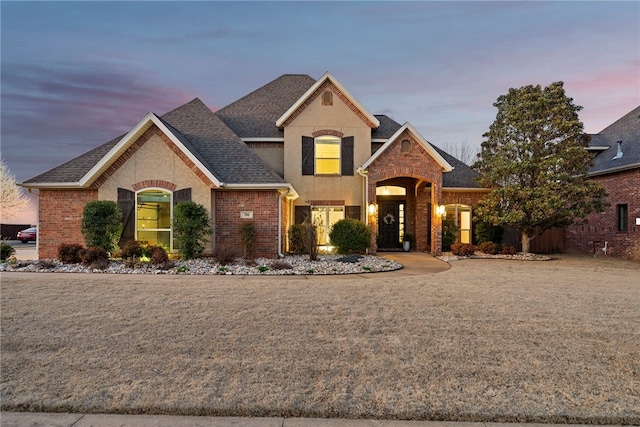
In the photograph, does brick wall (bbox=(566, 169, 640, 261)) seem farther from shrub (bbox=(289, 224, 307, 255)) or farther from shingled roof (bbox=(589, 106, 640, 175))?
shrub (bbox=(289, 224, 307, 255))

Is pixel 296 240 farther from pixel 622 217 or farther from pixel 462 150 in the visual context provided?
pixel 462 150

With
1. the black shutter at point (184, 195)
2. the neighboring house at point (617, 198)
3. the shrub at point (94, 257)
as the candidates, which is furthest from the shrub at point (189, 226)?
the neighboring house at point (617, 198)

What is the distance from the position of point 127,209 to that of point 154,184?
1.35 m

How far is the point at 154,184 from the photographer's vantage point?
14602 mm

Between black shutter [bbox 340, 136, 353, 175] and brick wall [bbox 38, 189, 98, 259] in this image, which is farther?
black shutter [bbox 340, 136, 353, 175]

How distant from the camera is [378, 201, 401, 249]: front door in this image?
20.6 m

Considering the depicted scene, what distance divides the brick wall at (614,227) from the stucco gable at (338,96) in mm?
11482

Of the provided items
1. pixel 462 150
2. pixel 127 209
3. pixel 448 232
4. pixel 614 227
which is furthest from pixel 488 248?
pixel 462 150

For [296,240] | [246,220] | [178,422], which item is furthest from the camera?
[296,240]

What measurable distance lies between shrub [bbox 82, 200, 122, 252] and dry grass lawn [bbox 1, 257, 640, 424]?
4.49 meters

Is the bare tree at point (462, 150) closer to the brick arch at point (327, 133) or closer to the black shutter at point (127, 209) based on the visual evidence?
the brick arch at point (327, 133)

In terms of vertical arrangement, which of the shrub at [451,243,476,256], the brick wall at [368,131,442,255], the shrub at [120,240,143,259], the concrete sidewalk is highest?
the brick wall at [368,131,442,255]

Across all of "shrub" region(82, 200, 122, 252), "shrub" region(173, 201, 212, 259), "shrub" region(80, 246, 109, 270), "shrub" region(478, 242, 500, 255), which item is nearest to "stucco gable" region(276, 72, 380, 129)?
"shrub" region(173, 201, 212, 259)

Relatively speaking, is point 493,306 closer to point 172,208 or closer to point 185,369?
point 185,369
